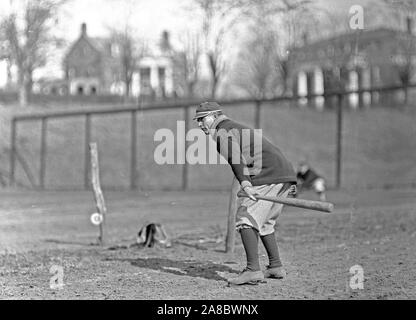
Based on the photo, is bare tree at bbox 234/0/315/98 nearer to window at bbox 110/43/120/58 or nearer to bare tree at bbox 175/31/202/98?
bare tree at bbox 175/31/202/98

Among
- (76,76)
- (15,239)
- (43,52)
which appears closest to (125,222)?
(15,239)

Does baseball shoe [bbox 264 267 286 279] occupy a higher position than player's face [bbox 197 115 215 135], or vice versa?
player's face [bbox 197 115 215 135]

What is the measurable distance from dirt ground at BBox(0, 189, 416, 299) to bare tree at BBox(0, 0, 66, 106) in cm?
981

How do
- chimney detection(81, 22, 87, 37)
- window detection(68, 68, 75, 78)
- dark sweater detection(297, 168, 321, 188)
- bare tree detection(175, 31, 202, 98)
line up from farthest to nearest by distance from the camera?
window detection(68, 68, 75, 78) → chimney detection(81, 22, 87, 37) → bare tree detection(175, 31, 202, 98) → dark sweater detection(297, 168, 321, 188)

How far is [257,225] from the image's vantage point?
7078 mm

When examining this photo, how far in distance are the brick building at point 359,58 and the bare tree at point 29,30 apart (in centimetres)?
961

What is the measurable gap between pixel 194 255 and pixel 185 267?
1.14 m

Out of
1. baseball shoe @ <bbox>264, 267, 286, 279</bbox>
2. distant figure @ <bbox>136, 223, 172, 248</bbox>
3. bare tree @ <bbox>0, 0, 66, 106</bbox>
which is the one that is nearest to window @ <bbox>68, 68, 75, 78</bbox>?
bare tree @ <bbox>0, 0, 66, 106</bbox>

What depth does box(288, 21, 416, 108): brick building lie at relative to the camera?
3394 centimetres

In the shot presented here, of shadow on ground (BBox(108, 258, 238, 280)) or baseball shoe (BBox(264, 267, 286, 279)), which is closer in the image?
baseball shoe (BBox(264, 267, 286, 279))

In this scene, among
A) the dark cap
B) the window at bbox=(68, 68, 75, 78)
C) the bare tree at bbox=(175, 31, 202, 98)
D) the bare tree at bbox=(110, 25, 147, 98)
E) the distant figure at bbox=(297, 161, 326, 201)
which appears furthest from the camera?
the window at bbox=(68, 68, 75, 78)

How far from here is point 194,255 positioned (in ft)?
32.2
